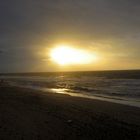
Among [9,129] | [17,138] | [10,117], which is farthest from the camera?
[10,117]

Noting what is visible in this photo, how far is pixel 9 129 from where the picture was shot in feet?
33.5

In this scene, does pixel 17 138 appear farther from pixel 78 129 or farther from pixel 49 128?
pixel 78 129

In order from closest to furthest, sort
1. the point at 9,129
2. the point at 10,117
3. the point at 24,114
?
the point at 9,129 < the point at 10,117 < the point at 24,114

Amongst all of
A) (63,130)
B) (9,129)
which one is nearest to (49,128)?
(63,130)

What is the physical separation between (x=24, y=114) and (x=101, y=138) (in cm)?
516

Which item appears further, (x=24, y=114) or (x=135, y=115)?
(x=135, y=115)

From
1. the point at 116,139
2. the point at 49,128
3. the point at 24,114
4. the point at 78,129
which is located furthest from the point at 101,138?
the point at 24,114

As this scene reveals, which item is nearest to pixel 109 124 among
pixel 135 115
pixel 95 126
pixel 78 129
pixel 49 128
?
pixel 95 126

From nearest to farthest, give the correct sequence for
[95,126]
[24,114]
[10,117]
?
[95,126]
[10,117]
[24,114]

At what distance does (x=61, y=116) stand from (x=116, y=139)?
14.4 ft

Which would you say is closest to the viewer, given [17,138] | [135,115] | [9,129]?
[17,138]

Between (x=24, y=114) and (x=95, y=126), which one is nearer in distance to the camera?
(x=95, y=126)

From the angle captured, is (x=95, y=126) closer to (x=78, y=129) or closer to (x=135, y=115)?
(x=78, y=129)

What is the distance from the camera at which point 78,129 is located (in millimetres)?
10414
